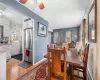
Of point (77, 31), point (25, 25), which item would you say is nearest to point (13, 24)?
point (25, 25)

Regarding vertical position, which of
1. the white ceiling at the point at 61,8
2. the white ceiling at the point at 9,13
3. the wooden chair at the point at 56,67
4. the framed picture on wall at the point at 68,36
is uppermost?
the white ceiling at the point at 9,13

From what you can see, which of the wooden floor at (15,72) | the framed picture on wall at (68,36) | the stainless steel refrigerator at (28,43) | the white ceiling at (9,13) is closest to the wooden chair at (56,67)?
the wooden floor at (15,72)

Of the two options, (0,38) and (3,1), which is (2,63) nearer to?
(3,1)

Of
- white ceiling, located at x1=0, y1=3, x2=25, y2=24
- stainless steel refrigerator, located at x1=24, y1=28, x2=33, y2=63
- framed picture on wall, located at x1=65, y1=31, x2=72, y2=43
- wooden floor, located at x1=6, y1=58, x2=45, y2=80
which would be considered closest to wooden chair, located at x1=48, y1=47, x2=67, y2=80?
wooden floor, located at x1=6, y1=58, x2=45, y2=80

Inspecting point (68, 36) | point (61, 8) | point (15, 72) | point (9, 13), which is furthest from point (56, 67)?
point (68, 36)

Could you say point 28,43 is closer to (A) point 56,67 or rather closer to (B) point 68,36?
(A) point 56,67

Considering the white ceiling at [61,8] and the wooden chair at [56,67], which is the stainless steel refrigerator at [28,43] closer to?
the white ceiling at [61,8]

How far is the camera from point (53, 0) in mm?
2396

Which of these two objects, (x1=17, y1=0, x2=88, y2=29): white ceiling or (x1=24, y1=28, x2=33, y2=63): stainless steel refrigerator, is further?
(x1=24, y1=28, x2=33, y2=63): stainless steel refrigerator

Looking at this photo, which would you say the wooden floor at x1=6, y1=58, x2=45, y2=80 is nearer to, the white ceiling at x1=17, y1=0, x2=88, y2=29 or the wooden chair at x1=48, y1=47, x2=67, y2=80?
the wooden chair at x1=48, y1=47, x2=67, y2=80

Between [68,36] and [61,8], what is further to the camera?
[68,36]

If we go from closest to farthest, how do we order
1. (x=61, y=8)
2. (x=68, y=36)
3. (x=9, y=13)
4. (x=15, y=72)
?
(x=15, y=72) < (x=61, y=8) < (x=9, y=13) < (x=68, y=36)

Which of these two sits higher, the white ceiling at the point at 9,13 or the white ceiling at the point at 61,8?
the white ceiling at the point at 9,13

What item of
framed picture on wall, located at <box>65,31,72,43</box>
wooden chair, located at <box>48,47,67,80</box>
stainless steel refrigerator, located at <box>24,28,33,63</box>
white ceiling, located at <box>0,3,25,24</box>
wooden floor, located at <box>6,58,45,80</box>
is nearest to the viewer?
wooden chair, located at <box>48,47,67,80</box>
